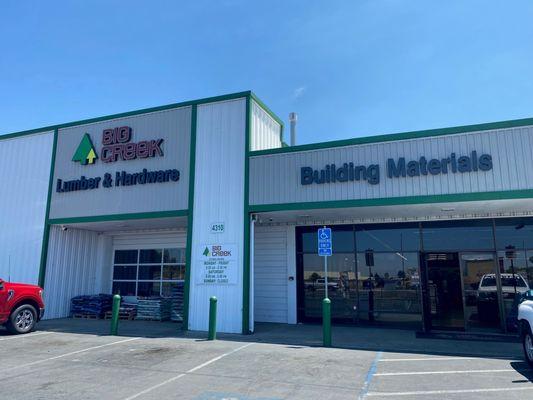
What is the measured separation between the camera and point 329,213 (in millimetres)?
13883

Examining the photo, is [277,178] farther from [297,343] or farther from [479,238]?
[479,238]

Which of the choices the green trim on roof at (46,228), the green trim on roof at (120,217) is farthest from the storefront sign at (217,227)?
the green trim on roof at (46,228)

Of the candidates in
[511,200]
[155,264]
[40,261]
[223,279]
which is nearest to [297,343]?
[223,279]

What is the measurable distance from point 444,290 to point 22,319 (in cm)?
1386

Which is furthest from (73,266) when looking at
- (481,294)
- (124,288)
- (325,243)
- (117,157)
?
(481,294)

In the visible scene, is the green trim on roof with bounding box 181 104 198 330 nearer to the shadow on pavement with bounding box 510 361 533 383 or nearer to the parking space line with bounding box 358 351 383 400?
the parking space line with bounding box 358 351 383 400

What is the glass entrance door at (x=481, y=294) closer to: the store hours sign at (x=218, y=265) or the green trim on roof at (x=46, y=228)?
the store hours sign at (x=218, y=265)

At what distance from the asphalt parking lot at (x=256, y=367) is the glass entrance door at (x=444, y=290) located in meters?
2.06

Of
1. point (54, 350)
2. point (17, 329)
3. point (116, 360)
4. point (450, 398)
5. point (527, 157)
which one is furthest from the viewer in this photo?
point (17, 329)

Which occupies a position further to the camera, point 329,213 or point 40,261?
point 40,261

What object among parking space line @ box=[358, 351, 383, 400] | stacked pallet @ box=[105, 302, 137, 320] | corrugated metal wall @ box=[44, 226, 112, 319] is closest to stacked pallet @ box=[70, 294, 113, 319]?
stacked pallet @ box=[105, 302, 137, 320]

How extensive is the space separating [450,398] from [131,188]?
12.6 metres

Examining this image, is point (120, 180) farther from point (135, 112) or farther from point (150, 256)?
point (150, 256)

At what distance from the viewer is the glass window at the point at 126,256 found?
19.1 metres
